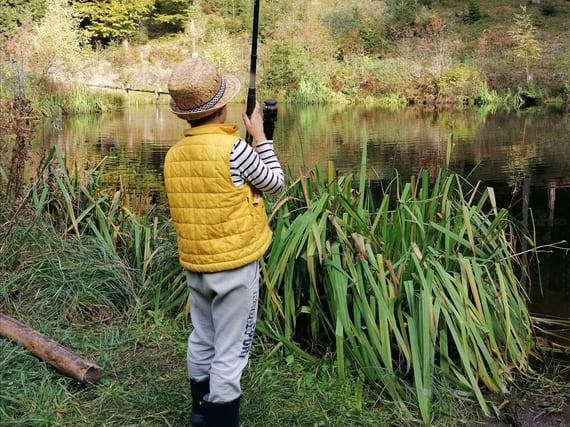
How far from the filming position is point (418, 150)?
1052 cm

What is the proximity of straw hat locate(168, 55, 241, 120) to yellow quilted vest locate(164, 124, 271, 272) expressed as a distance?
2.5 inches

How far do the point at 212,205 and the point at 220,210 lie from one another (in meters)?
0.03

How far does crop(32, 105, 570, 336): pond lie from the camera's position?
226 inches

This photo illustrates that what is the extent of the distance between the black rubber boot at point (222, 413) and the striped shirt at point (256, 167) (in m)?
0.69

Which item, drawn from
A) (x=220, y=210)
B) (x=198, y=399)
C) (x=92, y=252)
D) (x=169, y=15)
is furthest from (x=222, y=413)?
(x=169, y=15)

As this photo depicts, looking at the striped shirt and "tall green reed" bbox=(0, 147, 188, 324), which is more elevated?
the striped shirt

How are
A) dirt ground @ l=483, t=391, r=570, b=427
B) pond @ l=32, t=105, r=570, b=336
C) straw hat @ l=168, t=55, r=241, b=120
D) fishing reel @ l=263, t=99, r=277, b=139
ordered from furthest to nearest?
pond @ l=32, t=105, r=570, b=336 < dirt ground @ l=483, t=391, r=570, b=427 < fishing reel @ l=263, t=99, r=277, b=139 < straw hat @ l=168, t=55, r=241, b=120

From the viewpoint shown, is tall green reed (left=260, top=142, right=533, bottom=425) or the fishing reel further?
tall green reed (left=260, top=142, right=533, bottom=425)

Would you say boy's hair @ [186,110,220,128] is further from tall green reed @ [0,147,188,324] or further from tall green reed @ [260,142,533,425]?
tall green reed @ [0,147,188,324]

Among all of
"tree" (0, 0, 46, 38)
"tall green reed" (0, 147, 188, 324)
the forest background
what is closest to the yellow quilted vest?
"tall green reed" (0, 147, 188, 324)

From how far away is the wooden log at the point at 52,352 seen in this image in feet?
7.63

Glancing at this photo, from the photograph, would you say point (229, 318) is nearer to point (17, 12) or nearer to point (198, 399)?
point (198, 399)

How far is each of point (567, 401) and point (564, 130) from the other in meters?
11.4

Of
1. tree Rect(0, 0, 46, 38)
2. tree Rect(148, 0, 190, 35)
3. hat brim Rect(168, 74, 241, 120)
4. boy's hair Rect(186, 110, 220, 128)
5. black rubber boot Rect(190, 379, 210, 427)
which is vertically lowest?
black rubber boot Rect(190, 379, 210, 427)
